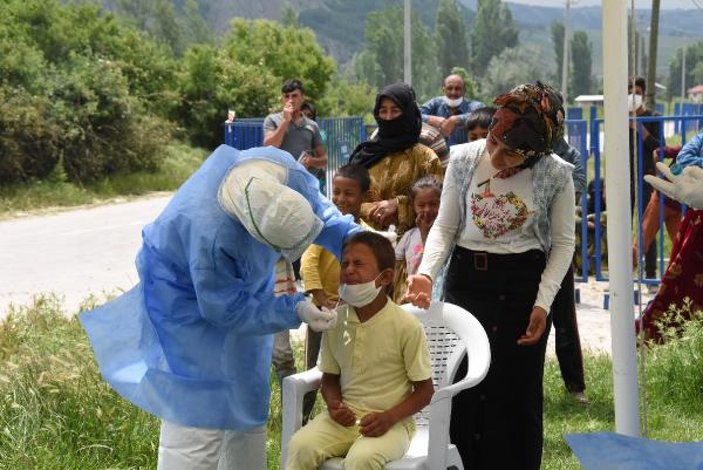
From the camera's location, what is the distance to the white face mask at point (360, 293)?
3.92 metres

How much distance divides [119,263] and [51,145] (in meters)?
7.92

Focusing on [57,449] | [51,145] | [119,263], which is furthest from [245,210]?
[51,145]

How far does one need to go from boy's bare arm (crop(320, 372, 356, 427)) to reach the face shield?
0.63m

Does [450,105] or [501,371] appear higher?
[450,105]

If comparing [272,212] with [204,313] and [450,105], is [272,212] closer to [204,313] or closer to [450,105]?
[204,313]

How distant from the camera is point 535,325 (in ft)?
14.0

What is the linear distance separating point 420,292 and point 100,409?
1776 mm

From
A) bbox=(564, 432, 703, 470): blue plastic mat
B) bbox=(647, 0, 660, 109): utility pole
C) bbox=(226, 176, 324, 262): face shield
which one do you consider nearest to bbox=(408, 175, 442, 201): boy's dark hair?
bbox=(226, 176, 324, 262): face shield

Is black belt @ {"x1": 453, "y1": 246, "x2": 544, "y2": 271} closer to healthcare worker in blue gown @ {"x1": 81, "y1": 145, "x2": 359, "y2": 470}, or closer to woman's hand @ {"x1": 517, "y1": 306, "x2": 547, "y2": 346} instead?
woman's hand @ {"x1": 517, "y1": 306, "x2": 547, "y2": 346}

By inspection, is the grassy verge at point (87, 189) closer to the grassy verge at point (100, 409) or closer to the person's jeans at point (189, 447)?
the grassy verge at point (100, 409)

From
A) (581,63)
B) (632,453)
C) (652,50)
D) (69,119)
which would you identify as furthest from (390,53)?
(632,453)

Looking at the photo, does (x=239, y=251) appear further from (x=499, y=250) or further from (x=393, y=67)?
(x=393, y=67)

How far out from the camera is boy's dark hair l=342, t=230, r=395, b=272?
3.92 m

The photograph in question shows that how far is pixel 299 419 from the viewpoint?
13.4ft
